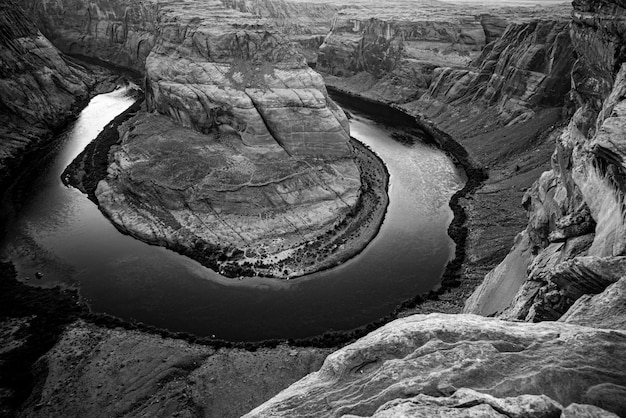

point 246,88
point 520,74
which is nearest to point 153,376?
point 246,88

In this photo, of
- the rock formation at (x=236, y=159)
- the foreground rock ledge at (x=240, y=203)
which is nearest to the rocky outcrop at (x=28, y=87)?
the rock formation at (x=236, y=159)

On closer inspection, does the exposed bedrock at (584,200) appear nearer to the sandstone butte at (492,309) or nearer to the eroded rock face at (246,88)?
the sandstone butte at (492,309)

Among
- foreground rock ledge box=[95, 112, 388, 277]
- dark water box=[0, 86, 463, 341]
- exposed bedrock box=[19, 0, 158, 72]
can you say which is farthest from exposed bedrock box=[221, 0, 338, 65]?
dark water box=[0, 86, 463, 341]

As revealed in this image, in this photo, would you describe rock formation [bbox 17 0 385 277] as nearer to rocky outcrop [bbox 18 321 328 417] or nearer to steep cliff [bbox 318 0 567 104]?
rocky outcrop [bbox 18 321 328 417]

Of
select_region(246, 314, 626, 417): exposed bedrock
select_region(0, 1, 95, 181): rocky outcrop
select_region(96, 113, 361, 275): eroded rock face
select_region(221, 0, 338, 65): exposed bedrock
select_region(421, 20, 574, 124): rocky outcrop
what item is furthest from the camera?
select_region(221, 0, 338, 65): exposed bedrock

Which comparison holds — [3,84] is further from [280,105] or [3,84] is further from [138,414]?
[138,414]

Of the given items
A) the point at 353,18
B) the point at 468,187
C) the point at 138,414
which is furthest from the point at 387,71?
the point at 138,414
